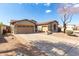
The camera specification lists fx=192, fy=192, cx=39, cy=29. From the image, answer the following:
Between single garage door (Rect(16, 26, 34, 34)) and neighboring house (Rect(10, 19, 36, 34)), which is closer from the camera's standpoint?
neighboring house (Rect(10, 19, 36, 34))

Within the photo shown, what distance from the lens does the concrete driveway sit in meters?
4.01

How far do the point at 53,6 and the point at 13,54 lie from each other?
4.27 ft

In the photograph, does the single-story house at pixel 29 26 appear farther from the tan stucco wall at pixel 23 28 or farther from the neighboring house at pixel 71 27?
the neighboring house at pixel 71 27

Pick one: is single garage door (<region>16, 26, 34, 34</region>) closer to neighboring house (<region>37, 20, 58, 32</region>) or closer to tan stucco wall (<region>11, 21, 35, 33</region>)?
tan stucco wall (<region>11, 21, 35, 33</region>)

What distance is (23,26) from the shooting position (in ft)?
13.9

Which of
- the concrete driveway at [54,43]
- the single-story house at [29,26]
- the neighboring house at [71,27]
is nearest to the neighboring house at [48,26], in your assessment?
the single-story house at [29,26]

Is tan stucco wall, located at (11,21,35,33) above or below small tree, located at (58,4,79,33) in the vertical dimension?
below

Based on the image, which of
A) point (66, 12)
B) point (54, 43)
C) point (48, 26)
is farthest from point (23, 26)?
point (66, 12)

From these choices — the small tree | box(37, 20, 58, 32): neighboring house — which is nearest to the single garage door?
box(37, 20, 58, 32): neighboring house

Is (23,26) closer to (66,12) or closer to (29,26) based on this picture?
(29,26)

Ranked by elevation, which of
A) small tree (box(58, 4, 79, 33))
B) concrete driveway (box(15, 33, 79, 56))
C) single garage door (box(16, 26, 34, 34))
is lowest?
concrete driveway (box(15, 33, 79, 56))

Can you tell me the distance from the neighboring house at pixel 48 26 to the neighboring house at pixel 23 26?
141 mm

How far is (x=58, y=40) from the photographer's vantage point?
4176 mm

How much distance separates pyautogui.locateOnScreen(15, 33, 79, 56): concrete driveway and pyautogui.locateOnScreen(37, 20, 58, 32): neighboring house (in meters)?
0.13
